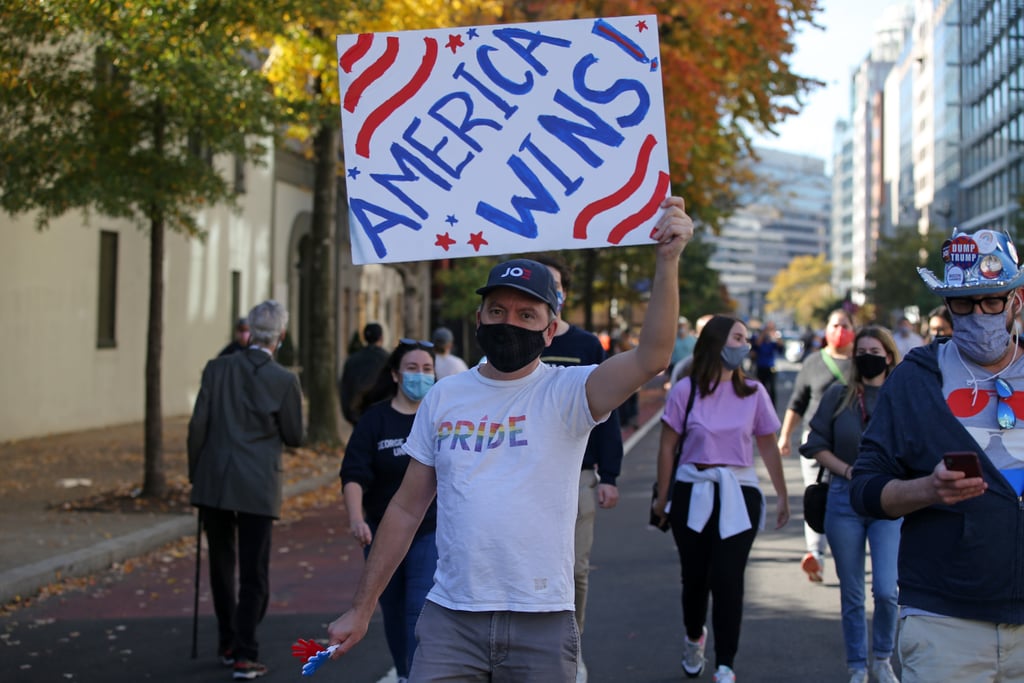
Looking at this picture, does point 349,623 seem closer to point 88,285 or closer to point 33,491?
point 33,491

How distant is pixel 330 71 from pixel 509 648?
14153 millimetres

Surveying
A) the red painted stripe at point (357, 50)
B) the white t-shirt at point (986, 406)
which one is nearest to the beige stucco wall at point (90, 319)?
the red painted stripe at point (357, 50)

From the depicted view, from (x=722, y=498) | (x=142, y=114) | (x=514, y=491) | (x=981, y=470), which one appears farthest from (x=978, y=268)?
(x=142, y=114)

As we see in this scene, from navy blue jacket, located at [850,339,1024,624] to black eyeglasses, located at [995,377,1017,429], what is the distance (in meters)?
0.10

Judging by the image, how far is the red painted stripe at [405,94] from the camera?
14.4 feet

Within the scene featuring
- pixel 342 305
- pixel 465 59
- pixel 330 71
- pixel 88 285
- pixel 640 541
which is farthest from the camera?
pixel 342 305

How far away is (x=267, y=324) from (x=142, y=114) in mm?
6510

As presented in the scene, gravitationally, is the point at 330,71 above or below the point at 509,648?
above

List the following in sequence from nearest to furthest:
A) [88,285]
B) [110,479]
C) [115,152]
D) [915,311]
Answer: [115,152], [110,479], [88,285], [915,311]

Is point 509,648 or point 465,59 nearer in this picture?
point 509,648

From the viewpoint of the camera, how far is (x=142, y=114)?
530 inches

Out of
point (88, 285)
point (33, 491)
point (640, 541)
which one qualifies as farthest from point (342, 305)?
point (640, 541)

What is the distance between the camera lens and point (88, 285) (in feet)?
73.9

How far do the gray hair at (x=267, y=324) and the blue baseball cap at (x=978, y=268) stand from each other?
454cm
